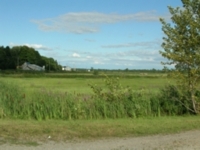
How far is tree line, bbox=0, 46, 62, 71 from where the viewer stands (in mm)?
109125

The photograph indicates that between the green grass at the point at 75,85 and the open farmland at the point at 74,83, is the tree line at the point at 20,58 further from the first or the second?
the green grass at the point at 75,85

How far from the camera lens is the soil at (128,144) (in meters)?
8.81

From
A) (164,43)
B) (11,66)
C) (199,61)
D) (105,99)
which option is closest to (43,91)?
(105,99)

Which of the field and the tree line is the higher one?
the tree line

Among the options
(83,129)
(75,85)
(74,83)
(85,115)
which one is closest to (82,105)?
(85,115)

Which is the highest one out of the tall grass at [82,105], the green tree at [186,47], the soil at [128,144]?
the green tree at [186,47]

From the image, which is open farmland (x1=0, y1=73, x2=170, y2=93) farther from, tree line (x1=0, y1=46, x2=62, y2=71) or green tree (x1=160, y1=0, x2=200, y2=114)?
tree line (x1=0, y1=46, x2=62, y2=71)

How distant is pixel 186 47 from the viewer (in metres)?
14.4

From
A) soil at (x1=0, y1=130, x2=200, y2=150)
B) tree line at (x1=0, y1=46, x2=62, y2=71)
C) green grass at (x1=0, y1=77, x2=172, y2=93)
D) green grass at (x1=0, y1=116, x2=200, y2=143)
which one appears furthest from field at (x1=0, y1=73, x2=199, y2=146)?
tree line at (x1=0, y1=46, x2=62, y2=71)

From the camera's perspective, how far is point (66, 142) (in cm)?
942

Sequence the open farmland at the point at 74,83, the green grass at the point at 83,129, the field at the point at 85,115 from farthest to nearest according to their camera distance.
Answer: the open farmland at the point at 74,83 → the field at the point at 85,115 → the green grass at the point at 83,129

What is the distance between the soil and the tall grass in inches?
148

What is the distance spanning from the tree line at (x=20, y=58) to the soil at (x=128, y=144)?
99888mm

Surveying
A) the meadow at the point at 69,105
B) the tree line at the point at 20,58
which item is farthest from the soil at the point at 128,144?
the tree line at the point at 20,58
